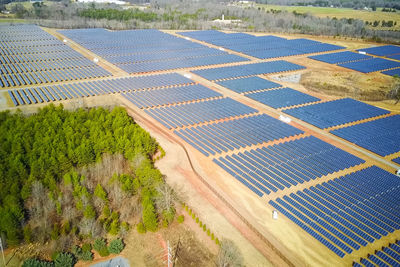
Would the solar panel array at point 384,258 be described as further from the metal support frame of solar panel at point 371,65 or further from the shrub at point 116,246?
the metal support frame of solar panel at point 371,65

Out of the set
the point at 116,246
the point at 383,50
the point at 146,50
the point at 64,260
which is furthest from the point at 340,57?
the point at 64,260

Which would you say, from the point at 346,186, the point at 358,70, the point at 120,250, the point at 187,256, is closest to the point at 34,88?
the point at 120,250

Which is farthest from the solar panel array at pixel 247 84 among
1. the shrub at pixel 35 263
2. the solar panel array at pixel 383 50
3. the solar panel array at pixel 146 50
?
the solar panel array at pixel 383 50

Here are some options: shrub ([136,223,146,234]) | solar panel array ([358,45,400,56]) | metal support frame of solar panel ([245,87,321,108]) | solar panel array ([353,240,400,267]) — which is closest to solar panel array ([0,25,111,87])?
metal support frame of solar panel ([245,87,321,108])

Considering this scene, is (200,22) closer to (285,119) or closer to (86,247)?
(285,119)

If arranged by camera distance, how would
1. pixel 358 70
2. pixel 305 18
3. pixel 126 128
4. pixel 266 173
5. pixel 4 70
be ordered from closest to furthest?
pixel 266 173 < pixel 126 128 < pixel 4 70 < pixel 358 70 < pixel 305 18

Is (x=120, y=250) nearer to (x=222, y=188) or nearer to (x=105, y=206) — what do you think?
(x=105, y=206)

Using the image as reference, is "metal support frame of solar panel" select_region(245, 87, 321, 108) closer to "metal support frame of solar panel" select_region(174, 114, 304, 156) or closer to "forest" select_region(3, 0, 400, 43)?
"metal support frame of solar panel" select_region(174, 114, 304, 156)
